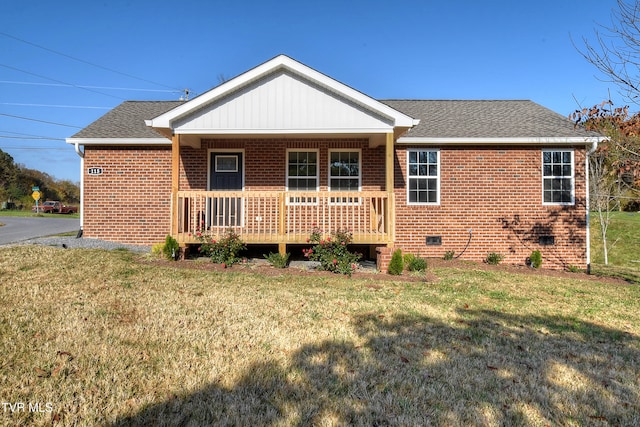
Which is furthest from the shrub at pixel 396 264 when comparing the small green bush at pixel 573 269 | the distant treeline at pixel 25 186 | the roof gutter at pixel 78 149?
the distant treeline at pixel 25 186

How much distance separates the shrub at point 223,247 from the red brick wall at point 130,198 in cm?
249

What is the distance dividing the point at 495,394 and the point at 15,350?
417 cm

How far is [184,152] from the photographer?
424 inches

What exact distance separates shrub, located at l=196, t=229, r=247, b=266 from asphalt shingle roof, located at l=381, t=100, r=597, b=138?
208 inches

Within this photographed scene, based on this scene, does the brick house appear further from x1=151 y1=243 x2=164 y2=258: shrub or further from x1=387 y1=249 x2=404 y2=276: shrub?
x1=387 y1=249 x2=404 y2=276: shrub

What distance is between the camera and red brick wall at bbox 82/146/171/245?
10.7m

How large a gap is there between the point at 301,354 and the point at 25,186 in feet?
203

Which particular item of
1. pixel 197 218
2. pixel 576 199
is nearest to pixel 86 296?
pixel 197 218

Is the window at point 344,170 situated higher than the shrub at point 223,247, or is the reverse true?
the window at point 344,170

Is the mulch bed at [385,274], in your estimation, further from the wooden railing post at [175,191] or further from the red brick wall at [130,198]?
the red brick wall at [130,198]

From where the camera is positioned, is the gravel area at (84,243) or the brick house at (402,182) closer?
the gravel area at (84,243)

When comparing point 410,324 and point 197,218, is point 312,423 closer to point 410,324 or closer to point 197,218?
point 410,324

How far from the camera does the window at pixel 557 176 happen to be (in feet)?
34.9

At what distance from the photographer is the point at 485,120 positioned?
11.6 metres
